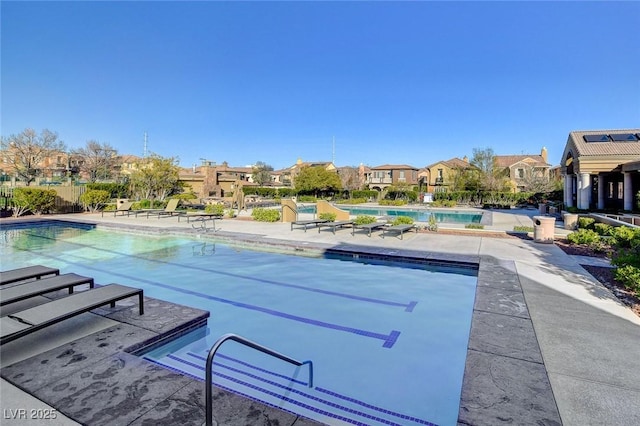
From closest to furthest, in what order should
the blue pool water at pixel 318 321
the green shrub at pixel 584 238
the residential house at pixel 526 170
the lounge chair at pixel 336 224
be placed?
the blue pool water at pixel 318 321, the green shrub at pixel 584 238, the lounge chair at pixel 336 224, the residential house at pixel 526 170

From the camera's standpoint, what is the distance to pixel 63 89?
70.1 feet

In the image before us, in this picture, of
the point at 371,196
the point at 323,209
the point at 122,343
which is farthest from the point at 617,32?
the point at 371,196

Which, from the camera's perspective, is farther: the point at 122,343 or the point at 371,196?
the point at 371,196

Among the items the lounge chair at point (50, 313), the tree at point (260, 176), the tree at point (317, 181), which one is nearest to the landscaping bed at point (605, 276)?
the lounge chair at point (50, 313)

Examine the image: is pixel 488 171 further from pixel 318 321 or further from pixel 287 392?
pixel 287 392

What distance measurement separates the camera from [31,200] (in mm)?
18750

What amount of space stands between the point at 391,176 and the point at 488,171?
75.5ft

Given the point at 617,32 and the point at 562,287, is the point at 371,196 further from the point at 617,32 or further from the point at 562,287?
the point at 562,287

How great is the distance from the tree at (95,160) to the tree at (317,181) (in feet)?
95.3

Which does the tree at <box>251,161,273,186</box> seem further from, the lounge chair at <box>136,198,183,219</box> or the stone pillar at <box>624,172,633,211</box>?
the stone pillar at <box>624,172,633,211</box>

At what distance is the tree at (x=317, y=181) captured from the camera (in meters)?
44.2

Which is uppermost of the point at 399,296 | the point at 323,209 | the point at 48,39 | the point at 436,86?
the point at 436,86

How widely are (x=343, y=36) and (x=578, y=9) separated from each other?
514 inches

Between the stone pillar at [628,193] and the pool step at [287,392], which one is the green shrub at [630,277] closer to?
the pool step at [287,392]
